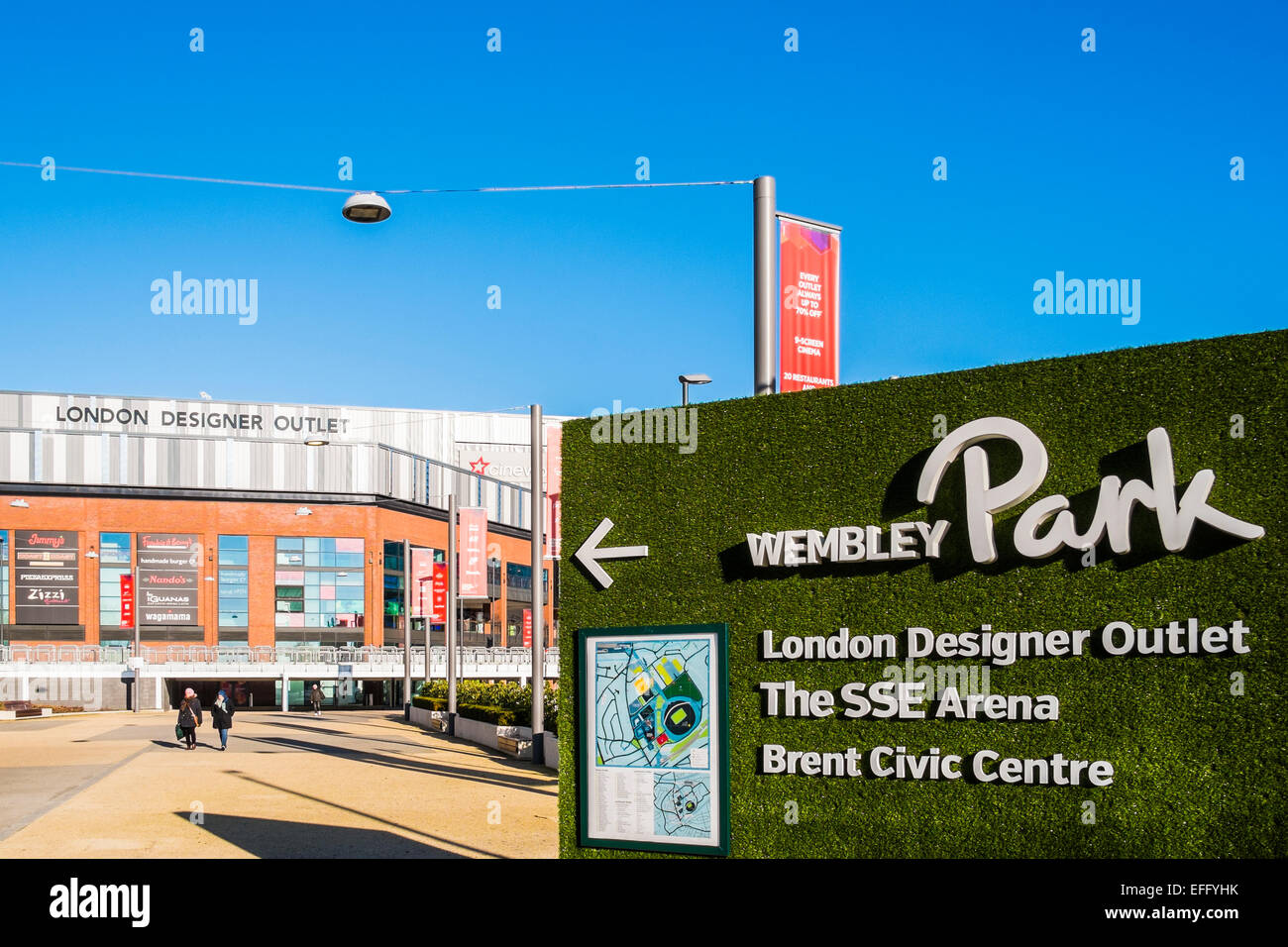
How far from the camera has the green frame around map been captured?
10305 millimetres

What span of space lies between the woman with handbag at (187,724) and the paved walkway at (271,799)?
1.92 ft

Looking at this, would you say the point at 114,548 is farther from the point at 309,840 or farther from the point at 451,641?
the point at 309,840

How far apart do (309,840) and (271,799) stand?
210 inches

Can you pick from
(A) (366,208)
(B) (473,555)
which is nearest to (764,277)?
(A) (366,208)

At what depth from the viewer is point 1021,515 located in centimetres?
917

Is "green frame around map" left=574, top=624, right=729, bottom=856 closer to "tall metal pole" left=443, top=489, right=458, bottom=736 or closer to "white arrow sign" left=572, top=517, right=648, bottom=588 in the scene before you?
"white arrow sign" left=572, top=517, right=648, bottom=588

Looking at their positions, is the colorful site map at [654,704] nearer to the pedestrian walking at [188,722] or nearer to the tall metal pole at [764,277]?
the tall metal pole at [764,277]

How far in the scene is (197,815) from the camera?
19422 mm

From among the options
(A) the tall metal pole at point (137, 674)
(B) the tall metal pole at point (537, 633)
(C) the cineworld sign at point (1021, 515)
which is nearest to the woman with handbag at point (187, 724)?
(B) the tall metal pole at point (537, 633)

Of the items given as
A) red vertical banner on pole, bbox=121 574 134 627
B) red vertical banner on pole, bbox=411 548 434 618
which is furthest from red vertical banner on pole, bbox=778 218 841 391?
red vertical banner on pole, bbox=121 574 134 627

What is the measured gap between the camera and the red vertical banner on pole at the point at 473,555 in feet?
152

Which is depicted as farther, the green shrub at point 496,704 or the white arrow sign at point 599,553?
the green shrub at point 496,704
